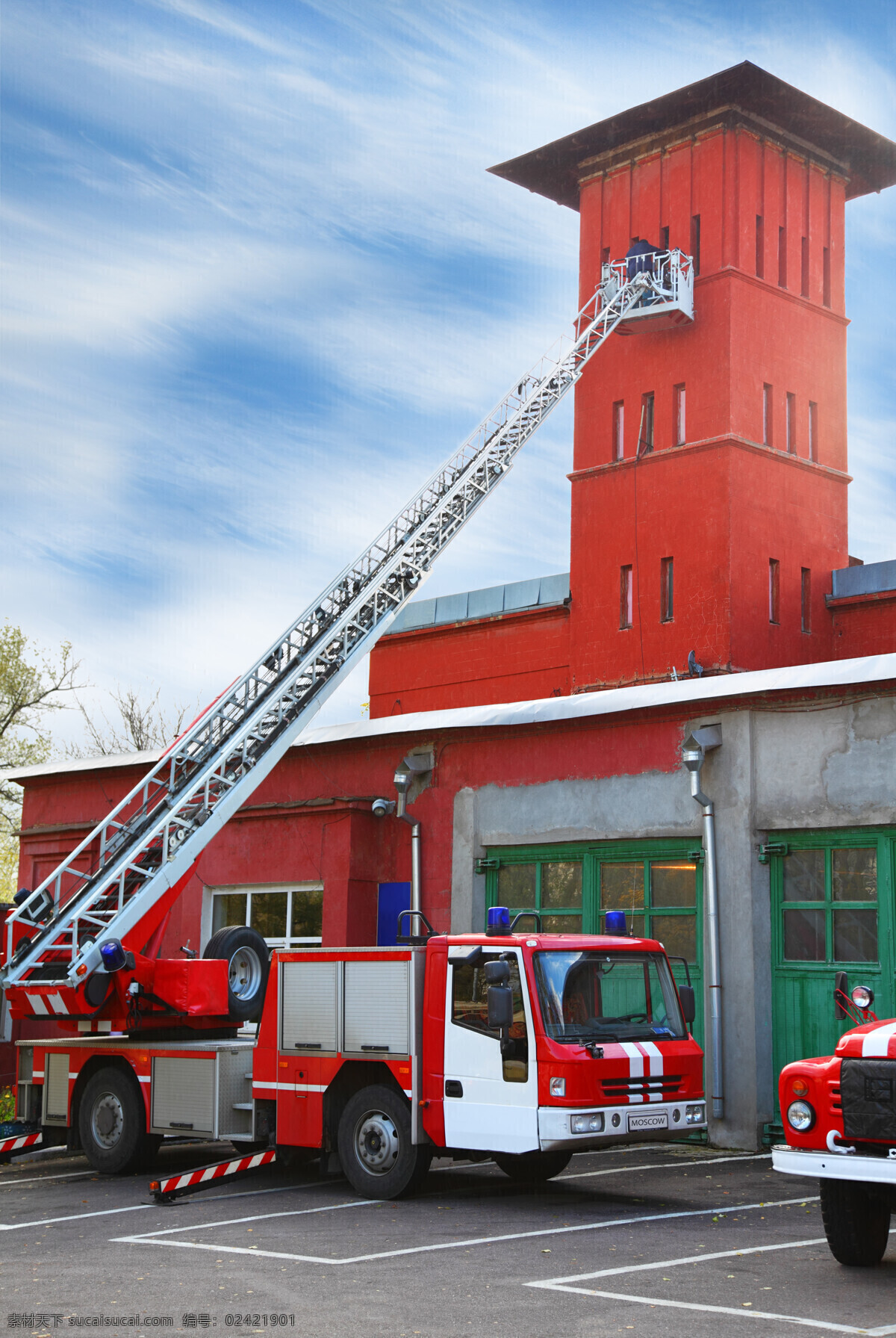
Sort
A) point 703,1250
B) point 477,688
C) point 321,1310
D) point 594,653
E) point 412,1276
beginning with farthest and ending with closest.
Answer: point 477,688 → point 594,653 → point 703,1250 → point 412,1276 → point 321,1310

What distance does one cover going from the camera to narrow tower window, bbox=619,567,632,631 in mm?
32719

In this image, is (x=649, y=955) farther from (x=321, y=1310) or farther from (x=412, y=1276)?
(x=321, y=1310)

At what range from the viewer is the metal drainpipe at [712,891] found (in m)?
15.6

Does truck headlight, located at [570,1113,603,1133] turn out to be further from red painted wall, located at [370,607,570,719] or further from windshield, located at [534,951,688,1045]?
red painted wall, located at [370,607,570,719]

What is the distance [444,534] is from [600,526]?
9886 millimetres

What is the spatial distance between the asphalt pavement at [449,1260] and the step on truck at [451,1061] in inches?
21.0

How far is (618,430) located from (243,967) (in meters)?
20.7

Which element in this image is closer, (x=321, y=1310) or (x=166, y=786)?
(x=321, y=1310)

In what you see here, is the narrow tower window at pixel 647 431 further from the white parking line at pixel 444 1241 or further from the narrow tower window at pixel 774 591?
the white parking line at pixel 444 1241

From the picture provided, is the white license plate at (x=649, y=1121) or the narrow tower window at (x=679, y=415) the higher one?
the narrow tower window at (x=679, y=415)

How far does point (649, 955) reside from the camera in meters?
12.4

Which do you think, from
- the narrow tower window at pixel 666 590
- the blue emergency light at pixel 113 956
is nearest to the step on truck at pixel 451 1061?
the blue emergency light at pixel 113 956

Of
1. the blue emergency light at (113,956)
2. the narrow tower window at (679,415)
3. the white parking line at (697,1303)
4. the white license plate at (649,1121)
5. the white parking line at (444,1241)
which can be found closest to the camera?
the white parking line at (697,1303)

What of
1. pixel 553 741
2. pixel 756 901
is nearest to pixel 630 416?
pixel 553 741
